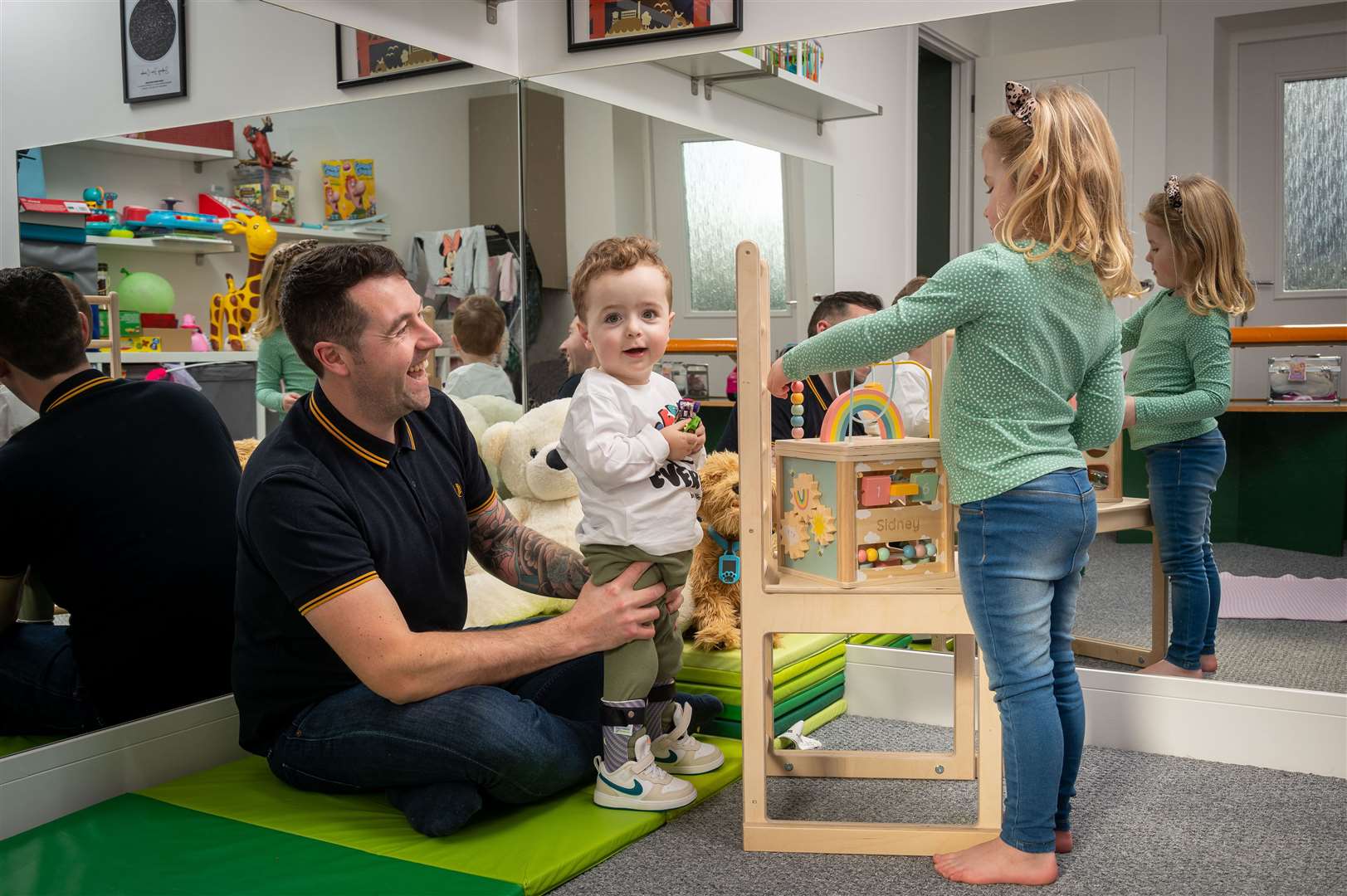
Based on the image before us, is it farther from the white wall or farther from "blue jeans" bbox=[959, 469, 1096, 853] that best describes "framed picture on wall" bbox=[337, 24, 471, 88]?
"blue jeans" bbox=[959, 469, 1096, 853]

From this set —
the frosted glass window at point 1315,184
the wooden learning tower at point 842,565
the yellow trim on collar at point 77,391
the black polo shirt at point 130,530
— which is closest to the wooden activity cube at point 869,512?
the wooden learning tower at point 842,565

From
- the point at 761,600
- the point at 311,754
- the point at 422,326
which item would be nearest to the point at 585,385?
the point at 422,326

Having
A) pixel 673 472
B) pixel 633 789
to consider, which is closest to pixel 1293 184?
pixel 673 472

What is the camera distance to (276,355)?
2.27 meters

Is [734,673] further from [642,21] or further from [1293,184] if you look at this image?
[642,21]

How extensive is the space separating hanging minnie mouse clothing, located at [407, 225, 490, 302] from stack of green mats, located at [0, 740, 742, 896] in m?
1.27

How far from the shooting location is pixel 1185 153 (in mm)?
2201

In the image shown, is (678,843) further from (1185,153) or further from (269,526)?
(1185,153)

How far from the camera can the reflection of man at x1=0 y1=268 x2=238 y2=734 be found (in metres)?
1.89

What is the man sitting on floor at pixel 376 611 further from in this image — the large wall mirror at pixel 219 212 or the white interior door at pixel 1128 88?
the white interior door at pixel 1128 88

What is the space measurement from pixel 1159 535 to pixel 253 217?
190cm

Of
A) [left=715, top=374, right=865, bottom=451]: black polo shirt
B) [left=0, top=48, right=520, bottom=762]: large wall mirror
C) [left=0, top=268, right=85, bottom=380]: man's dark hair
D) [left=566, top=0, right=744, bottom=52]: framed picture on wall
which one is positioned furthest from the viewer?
[left=566, top=0, right=744, bottom=52]: framed picture on wall

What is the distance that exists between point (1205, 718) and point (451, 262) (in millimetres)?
2001

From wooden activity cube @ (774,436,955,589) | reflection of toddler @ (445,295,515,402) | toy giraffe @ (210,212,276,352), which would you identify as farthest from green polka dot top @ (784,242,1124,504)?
reflection of toddler @ (445,295,515,402)
